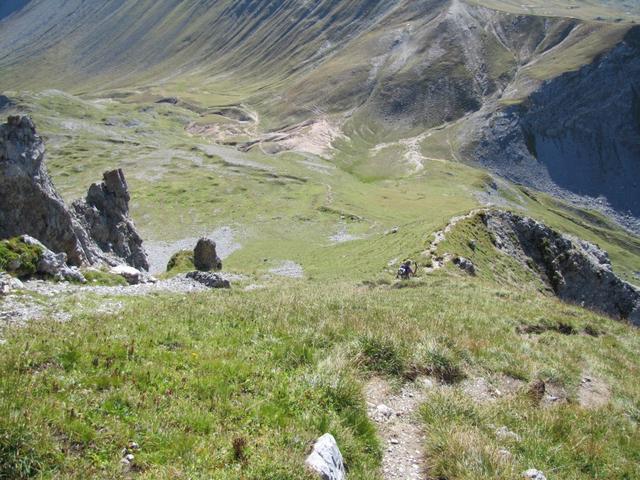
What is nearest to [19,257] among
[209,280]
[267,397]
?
[209,280]

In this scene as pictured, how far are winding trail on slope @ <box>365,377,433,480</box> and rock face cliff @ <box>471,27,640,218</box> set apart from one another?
535 feet

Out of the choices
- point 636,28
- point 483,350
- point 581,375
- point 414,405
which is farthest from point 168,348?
point 636,28

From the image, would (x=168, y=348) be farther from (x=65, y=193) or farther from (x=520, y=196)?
(x=520, y=196)

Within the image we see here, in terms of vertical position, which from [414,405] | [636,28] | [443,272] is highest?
[636,28]

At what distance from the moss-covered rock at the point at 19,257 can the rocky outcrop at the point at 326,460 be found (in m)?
18.4

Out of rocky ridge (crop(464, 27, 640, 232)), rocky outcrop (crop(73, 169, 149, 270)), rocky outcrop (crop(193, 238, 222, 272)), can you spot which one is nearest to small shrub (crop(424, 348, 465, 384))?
rocky outcrop (crop(193, 238, 222, 272))

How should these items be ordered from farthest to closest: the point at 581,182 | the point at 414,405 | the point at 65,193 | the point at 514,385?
1. the point at 581,182
2. the point at 65,193
3. the point at 514,385
4. the point at 414,405

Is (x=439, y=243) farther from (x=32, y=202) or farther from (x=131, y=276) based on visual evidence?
(x=32, y=202)

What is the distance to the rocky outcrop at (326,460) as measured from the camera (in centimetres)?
709

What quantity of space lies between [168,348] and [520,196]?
147 meters

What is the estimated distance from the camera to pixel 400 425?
9.56 meters

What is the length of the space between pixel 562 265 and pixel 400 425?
41818 mm

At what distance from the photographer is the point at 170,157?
142 metres

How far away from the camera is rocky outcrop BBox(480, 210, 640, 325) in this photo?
44.0 m
